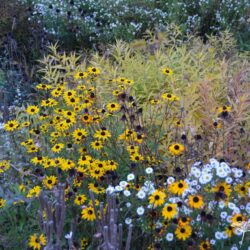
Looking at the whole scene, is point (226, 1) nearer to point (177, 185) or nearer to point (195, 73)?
point (195, 73)

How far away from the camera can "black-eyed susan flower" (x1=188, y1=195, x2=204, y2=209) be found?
6.76 ft

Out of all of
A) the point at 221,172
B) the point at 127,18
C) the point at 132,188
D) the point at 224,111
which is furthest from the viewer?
the point at 127,18

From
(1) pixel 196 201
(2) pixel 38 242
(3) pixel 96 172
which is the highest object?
(1) pixel 196 201

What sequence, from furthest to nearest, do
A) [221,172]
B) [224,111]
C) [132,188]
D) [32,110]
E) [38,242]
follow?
[32,110] < [224,111] < [132,188] < [38,242] < [221,172]

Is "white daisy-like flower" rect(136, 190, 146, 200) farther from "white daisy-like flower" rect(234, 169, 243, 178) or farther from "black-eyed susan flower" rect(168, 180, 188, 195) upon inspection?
"white daisy-like flower" rect(234, 169, 243, 178)

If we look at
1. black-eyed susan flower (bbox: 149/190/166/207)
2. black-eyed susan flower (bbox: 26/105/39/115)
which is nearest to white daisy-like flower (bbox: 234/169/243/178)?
black-eyed susan flower (bbox: 149/190/166/207)

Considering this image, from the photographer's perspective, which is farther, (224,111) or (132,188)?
(224,111)

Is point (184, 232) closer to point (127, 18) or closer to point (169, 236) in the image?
point (169, 236)

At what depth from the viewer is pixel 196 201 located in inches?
81.7

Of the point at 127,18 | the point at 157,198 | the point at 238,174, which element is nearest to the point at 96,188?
the point at 157,198

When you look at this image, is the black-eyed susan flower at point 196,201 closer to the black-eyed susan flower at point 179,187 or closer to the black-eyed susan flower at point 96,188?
the black-eyed susan flower at point 179,187

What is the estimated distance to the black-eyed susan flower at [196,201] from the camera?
6.76 feet

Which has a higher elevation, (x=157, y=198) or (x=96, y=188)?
(x=157, y=198)

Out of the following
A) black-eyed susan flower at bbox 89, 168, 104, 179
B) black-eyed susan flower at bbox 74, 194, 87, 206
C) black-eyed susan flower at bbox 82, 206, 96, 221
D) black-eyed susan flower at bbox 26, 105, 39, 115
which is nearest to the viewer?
black-eyed susan flower at bbox 82, 206, 96, 221
